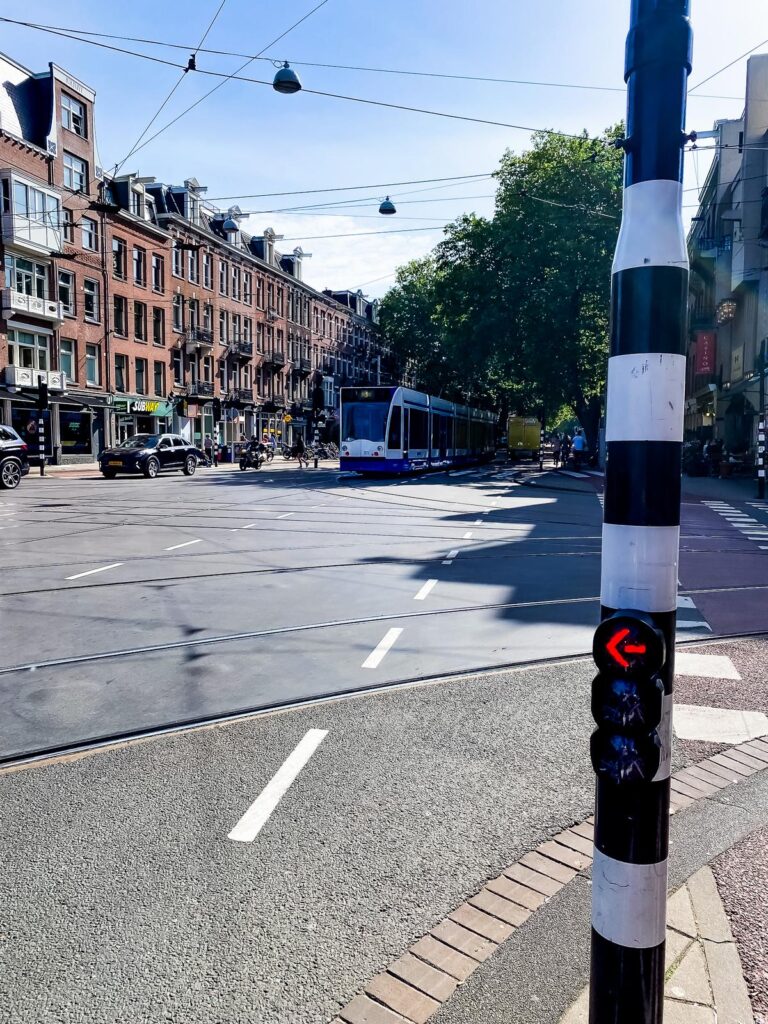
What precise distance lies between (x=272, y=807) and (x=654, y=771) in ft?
7.41

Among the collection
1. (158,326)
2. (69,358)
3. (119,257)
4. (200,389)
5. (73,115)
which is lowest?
(200,389)

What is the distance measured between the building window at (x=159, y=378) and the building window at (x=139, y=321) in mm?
2102

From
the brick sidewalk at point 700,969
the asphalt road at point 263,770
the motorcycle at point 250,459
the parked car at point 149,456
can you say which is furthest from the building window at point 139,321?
the brick sidewalk at point 700,969

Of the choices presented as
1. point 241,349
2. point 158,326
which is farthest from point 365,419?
point 241,349

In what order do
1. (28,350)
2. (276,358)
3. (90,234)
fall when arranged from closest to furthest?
(28,350) < (90,234) < (276,358)

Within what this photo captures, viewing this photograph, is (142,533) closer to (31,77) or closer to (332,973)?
(332,973)

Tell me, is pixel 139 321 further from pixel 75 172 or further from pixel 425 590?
pixel 425 590

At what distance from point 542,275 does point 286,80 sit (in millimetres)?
29554

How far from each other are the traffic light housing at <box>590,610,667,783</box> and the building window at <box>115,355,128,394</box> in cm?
4606

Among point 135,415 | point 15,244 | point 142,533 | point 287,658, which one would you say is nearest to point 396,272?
point 135,415

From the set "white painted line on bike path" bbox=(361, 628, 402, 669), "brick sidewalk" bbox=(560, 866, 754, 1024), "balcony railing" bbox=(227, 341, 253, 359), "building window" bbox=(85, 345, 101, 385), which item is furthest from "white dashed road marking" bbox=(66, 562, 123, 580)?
"balcony railing" bbox=(227, 341, 253, 359)

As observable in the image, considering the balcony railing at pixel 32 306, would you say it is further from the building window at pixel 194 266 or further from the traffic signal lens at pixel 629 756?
the traffic signal lens at pixel 629 756

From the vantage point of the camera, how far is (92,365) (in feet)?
142

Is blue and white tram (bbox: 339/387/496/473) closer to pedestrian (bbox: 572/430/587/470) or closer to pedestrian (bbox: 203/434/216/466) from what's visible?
pedestrian (bbox: 572/430/587/470)
